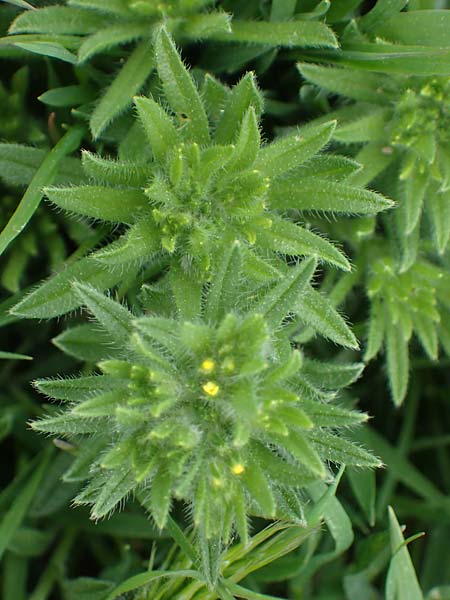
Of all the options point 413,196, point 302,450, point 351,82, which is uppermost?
point 351,82

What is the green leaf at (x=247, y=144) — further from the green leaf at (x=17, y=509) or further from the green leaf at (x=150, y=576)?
the green leaf at (x=17, y=509)

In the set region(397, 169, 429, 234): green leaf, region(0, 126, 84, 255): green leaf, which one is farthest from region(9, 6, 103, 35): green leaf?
region(397, 169, 429, 234): green leaf

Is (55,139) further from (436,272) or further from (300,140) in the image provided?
(436,272)

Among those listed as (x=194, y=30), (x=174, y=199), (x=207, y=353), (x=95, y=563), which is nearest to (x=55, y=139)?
(x=194, y=30)

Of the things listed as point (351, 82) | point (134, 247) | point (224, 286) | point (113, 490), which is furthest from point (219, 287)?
point (351, 82)

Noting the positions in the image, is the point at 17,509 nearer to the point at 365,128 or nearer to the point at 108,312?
the point at 108,312

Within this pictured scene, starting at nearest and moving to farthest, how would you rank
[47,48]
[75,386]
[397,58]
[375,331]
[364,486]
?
[75,386] < [47,48] < [397,58] < [375,331] < [364,486]

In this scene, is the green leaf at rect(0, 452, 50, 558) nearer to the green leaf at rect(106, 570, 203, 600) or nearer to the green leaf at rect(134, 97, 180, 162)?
the green leaf at rect(106, 570, 203, 600)
